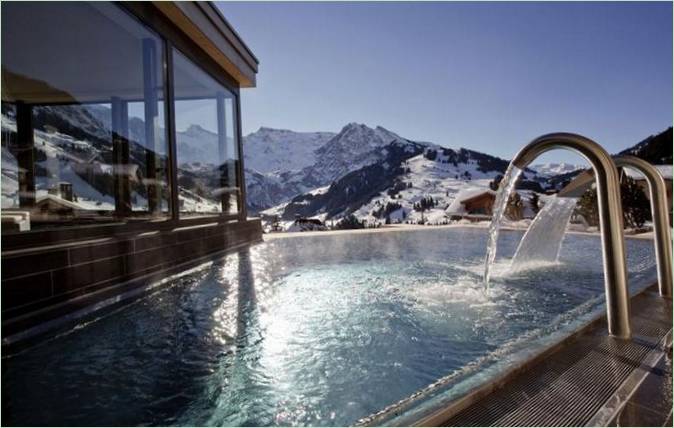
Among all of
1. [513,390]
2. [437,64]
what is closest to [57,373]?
[513,390]

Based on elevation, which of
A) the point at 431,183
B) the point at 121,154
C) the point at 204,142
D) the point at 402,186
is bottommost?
the point at 121,154

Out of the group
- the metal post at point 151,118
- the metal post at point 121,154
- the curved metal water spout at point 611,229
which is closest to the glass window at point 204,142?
the metal post at point 151,118

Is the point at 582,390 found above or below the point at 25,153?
below

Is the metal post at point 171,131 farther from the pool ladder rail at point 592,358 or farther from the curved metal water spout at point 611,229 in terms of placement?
the curved metal water spout at point 611,229

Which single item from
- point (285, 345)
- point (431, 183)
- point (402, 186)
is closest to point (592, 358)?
point (285, 345)

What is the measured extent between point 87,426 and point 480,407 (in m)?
1.45

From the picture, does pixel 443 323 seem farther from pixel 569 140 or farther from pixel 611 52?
pixel 611 52

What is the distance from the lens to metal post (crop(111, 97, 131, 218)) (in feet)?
13.7

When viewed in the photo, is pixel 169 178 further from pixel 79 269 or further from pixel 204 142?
pixel 79 269

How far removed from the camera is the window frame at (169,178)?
3.07 metres

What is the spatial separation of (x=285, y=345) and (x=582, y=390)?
1453 mm

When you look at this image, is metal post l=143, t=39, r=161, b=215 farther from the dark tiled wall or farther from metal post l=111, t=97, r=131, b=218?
the dark tiled wall

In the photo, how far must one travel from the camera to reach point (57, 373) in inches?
74.3

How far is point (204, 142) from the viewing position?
641 centimetres
